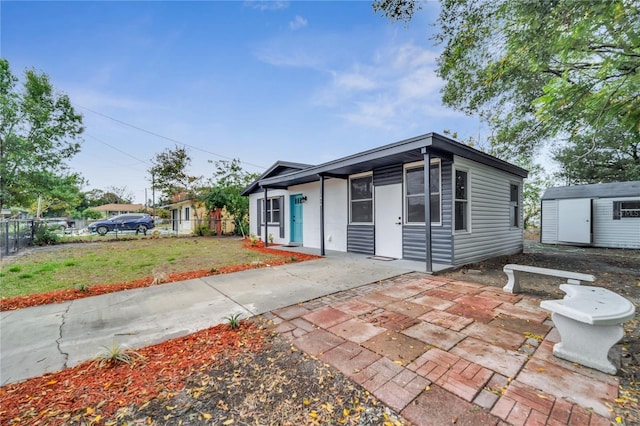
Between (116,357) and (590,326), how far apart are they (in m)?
3.96

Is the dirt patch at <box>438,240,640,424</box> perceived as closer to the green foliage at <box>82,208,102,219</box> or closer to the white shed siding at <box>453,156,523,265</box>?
the white shed siding at <box>453,156,523,265</box>

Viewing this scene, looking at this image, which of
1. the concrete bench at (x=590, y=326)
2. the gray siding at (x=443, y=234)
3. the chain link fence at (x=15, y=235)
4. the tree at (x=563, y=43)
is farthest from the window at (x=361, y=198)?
the chain link fence at (x=15, y=235)

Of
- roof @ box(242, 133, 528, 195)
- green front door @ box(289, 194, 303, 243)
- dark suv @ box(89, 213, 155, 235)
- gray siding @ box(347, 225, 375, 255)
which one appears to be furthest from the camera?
dark suv @ box(89, 213, 155, 235)

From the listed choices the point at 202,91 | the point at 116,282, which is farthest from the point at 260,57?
the point at 116,282

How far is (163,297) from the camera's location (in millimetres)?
3939

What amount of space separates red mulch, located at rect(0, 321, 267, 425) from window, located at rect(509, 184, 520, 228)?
28.9ft

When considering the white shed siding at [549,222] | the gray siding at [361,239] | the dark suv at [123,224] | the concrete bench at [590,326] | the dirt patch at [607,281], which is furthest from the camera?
the dark suv at [123,224]

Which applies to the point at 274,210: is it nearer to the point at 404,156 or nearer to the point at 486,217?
the point at 404,156

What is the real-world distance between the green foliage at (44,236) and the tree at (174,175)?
6.67 meters

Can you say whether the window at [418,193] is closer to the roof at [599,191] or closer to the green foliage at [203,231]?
the roof at [599,191]

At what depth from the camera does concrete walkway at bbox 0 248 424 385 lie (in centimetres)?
239

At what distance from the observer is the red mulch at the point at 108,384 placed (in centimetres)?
162

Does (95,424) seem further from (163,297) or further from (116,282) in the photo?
(116,282)

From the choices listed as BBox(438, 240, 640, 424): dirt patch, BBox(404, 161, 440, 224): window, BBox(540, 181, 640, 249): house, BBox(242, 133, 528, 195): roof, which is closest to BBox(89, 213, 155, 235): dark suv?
BBox(242, 133, 528, 195): roof
